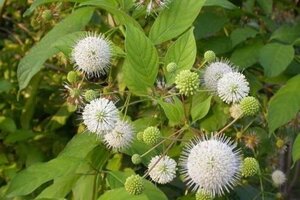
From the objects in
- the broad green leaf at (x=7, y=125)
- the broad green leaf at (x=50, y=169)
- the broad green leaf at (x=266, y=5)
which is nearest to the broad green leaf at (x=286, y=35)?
the broad green leaf at (x=266, y=5)

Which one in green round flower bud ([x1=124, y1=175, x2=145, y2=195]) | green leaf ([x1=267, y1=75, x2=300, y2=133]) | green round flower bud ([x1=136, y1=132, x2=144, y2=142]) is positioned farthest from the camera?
green leaf ([x1=267, y1=75, x2=300, y2=133])

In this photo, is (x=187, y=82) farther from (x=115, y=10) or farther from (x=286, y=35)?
(x=286, y=35)

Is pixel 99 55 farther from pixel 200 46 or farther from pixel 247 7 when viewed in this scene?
pixel 247 7

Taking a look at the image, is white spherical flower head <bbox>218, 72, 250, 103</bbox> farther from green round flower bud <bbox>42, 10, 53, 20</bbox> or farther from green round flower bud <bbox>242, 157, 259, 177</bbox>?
green round flower bud <bbox>42, 10, 53, 20</bbox>

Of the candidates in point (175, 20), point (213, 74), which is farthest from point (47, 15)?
point (213, 74)

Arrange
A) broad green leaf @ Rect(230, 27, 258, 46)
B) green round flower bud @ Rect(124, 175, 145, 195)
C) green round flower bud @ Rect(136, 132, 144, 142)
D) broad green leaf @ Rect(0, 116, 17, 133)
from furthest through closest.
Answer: broad green leaf @ Rect(0, 116, 17, 133), broad green leaf @ Rect(230, 27, 258, 46), green round flower bud @ Rect(136, 132, 144, 142), green round flower bud @ Rect(124, 175, 145, 195)

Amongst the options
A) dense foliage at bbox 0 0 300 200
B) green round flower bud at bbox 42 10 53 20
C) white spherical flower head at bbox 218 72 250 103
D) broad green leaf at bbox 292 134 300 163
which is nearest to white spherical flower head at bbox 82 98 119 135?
dense foliage at bbox 0 0 300 200

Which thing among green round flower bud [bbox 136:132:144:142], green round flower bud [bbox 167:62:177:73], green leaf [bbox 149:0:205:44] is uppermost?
green leaf [bbox 149:0:205:44]
